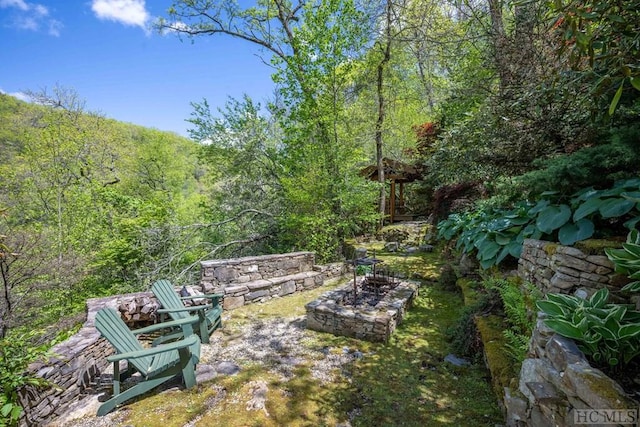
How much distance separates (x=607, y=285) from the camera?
5.96ft

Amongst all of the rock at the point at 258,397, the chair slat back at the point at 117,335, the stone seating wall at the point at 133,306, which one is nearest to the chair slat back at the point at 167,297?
the stone seating wall at the point at 133,306

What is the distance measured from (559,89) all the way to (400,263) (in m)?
4.50

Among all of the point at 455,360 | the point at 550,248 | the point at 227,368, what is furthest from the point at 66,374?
the point at 550,248

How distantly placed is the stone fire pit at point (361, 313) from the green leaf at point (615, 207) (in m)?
2.46

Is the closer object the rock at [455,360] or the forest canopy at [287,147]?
the rock at [455,360]

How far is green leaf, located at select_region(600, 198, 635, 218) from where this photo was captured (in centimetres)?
197

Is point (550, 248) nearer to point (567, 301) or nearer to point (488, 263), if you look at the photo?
point (567, 301)

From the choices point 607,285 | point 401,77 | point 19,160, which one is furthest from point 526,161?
point 19,160

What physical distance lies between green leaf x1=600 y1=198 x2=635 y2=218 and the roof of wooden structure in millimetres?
8063

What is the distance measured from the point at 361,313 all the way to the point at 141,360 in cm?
262

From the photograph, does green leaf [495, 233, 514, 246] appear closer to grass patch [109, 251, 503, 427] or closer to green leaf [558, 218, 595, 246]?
green leaf [558, 218, 595, 246]

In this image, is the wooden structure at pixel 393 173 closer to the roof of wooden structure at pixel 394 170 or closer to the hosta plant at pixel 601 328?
the roof of wooden structure at pixel 394 170

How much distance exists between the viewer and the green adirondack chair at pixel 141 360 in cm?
230

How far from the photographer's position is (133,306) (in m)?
4.08
